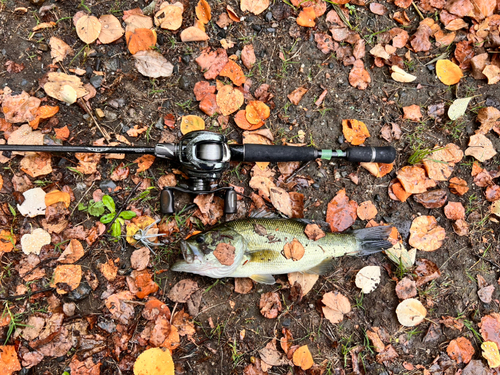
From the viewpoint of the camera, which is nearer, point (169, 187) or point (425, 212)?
point (169, 187)

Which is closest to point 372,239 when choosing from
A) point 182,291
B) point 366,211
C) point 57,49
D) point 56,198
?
point 366,211

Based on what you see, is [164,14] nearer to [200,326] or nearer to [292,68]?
[292,68]

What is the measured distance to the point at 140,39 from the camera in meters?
3.71

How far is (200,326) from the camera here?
364 centimetres

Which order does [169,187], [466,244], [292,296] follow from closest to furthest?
[169,187]
[292,296]
[466,244]

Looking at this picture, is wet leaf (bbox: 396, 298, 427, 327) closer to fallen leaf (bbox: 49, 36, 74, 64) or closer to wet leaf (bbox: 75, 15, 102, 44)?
wet leaf (bbox: 75, 15, 102, 44)

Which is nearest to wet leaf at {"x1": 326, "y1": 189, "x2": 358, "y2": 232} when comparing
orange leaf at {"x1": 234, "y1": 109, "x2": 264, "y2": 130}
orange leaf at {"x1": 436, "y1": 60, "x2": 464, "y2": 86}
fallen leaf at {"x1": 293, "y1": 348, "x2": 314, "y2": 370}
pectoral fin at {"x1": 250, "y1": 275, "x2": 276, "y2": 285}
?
pectoral fin at {"x1": 250, "y1": 275, "x2": 276, "y2": 285}

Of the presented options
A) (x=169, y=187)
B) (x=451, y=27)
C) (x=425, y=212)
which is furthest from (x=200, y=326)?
(x=451, y=27)

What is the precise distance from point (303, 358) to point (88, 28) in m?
4.01

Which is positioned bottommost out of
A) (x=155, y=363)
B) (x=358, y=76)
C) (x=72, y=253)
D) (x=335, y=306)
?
(x=155, y=363)

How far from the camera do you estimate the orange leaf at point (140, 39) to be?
12.1 feet

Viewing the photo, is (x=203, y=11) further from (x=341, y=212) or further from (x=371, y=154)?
(x=341, y=212)

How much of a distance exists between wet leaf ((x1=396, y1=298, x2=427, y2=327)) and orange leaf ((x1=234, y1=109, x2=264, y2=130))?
2425 millimetres

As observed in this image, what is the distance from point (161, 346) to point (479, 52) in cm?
473
